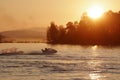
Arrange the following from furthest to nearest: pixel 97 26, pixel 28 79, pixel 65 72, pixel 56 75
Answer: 1. pixel 97 26
2. pixel 65 72
3. pixel 56 75
4. pixel 28 79

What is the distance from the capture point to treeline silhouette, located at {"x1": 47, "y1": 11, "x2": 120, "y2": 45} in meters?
178

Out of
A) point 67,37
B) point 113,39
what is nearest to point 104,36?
point 113,39

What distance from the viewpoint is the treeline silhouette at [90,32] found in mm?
178125

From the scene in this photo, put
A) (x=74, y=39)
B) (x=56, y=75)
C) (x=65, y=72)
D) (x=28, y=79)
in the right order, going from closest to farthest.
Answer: (x=28, y=79) < (x=56, y=75) < (x=65, y=72) < (x=74, y=39)

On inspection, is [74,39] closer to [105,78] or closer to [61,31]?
[61,31]

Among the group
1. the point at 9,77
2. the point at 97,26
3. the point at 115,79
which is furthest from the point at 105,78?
the point at 97,26

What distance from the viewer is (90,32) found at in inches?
7156

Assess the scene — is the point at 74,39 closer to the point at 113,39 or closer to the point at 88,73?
the point at 113,39

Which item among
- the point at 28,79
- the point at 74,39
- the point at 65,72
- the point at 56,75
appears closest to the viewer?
the point at 28,79

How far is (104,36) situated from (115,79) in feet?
472

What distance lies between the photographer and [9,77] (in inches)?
1513

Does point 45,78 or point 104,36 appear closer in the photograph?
point 45,78

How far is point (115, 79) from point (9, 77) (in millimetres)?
8162

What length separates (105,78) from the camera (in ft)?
128
